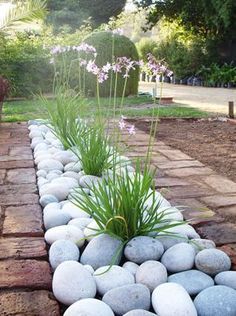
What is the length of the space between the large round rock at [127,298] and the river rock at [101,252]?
0.19 metres

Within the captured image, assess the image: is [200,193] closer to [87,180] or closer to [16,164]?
[87,180]

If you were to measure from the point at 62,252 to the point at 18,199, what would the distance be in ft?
2.49

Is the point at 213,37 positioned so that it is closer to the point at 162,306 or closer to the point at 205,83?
the point at 205,83

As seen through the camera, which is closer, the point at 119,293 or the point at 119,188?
the point at 119,293

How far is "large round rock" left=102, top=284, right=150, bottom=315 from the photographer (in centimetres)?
127

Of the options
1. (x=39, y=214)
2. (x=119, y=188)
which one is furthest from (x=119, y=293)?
(x=39, y=214)

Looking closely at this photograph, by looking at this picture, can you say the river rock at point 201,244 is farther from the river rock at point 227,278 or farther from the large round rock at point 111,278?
the large round rock at point 111,278

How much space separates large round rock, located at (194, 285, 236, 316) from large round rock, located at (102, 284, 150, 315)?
146 millimetres

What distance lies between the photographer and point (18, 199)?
223 centimetres

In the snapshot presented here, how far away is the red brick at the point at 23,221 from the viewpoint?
1788mm

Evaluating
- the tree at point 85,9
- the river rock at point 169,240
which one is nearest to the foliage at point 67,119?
the river rock at point 169,240

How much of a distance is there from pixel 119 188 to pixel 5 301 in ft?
1.93

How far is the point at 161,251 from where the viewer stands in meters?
1.56

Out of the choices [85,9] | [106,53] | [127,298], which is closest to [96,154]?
[127,298]
